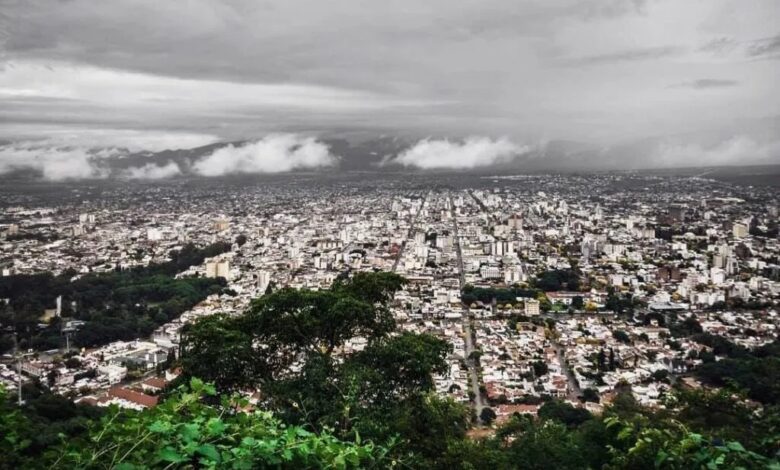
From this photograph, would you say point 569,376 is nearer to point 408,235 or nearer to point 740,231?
point 408,235

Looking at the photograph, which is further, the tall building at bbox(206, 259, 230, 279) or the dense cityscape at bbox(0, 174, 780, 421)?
the tall building at bbox(206, 259, 230, 279)

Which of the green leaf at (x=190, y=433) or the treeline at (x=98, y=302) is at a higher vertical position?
the green leaf at (x=190, y=433)

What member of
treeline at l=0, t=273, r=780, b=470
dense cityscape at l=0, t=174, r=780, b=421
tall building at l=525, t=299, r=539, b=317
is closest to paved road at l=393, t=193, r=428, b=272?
dense cityscape at l=0, t=174, r=780, b=421

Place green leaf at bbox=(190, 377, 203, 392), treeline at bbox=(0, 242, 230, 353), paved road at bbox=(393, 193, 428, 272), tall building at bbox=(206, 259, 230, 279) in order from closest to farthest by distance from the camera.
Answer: green leaf at bbox=(190, 377, 203, 392) → treeline at bbox=(0, 242, 230, 353) → tall building at bbox=(206, 259, 230, 279) → paved road at bbox=(393, 193, 428, 272)

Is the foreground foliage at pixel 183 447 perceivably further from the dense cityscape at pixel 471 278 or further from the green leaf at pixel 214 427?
the dense cityscape at pixel 471 278

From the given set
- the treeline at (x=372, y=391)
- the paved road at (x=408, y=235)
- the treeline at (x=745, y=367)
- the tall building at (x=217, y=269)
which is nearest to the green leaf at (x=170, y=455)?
the treeline at (x=372, y=391)

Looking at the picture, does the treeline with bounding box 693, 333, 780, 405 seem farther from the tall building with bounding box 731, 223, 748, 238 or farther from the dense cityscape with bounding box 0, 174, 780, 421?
the tall building with bounding box 731, 223, 748, 238

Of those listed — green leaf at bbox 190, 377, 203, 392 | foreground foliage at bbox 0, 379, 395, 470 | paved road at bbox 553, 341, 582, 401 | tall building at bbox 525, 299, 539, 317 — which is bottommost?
paved road at bbox 553, 341, 582, 401

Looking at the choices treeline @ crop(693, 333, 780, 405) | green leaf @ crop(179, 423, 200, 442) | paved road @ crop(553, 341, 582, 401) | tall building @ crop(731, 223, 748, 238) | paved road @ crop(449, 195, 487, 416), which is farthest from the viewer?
tall building @ crop(731, 223, 748, 238)

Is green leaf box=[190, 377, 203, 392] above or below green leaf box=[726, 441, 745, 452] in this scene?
above
